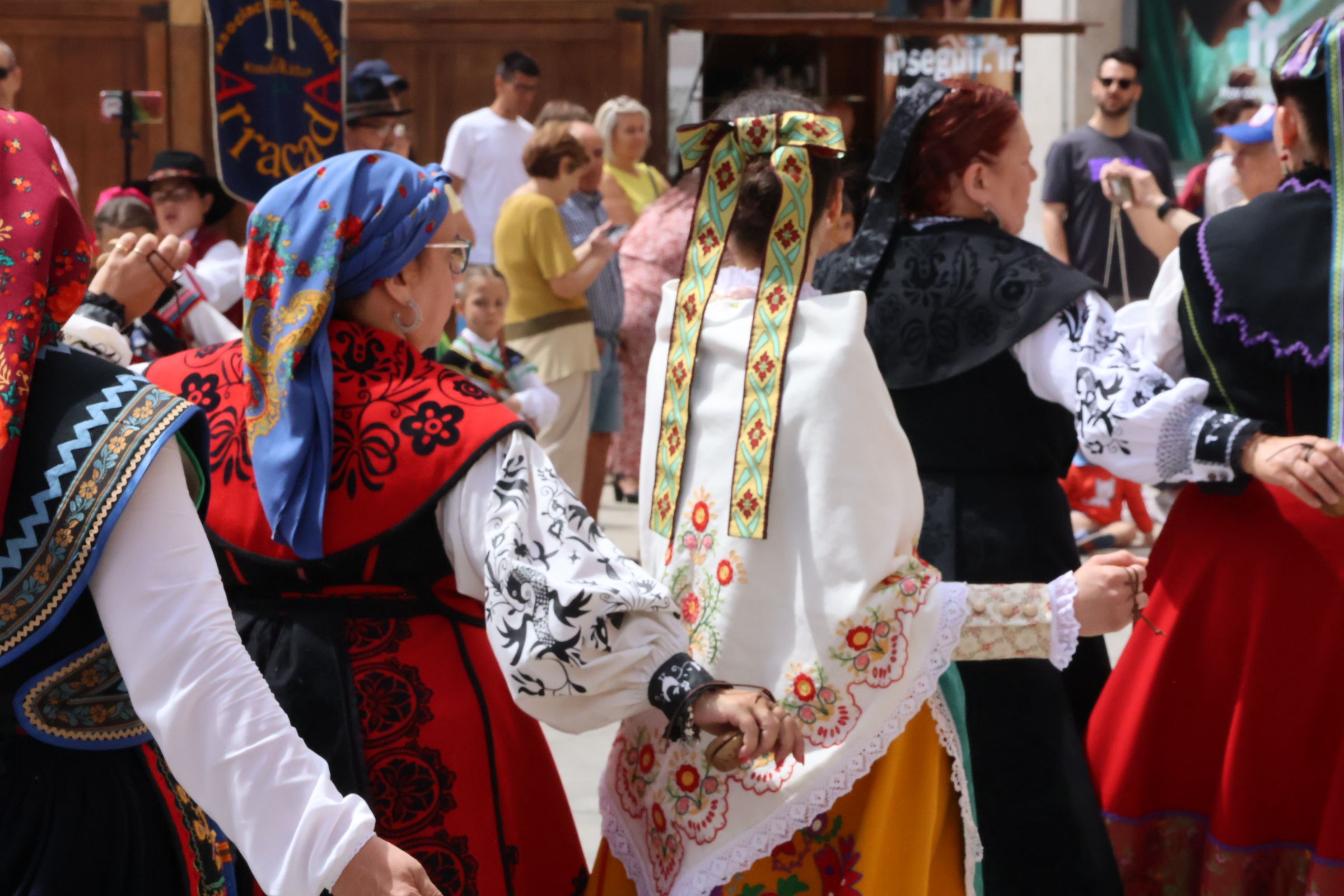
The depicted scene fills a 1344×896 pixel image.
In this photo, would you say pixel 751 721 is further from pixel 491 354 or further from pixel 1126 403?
pixel 491 354

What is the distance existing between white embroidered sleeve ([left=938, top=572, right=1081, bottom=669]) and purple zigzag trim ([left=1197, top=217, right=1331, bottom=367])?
639 millimetres

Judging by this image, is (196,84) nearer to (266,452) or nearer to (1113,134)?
(1113,134)

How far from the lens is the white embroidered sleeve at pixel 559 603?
1.96m

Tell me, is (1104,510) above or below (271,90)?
below

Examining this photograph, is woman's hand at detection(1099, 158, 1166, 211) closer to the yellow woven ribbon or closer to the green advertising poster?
the yellow woven ribbon

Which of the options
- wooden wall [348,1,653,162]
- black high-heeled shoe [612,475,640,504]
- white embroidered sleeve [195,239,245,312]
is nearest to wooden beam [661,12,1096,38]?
wooden wall [348,1,653,162]

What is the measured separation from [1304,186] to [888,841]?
1.32 meters

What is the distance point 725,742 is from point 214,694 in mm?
680

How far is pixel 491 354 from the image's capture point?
5180mm

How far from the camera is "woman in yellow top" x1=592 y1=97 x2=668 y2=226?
773 cm

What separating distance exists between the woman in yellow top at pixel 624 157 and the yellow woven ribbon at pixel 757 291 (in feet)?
17.3

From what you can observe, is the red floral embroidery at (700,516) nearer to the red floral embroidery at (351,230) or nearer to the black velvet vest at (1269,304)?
the red floral embroidery at (351,230)

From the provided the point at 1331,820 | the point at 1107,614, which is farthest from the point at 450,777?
the point at 1331,820

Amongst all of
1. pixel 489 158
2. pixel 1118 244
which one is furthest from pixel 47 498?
pixel 1118 244
